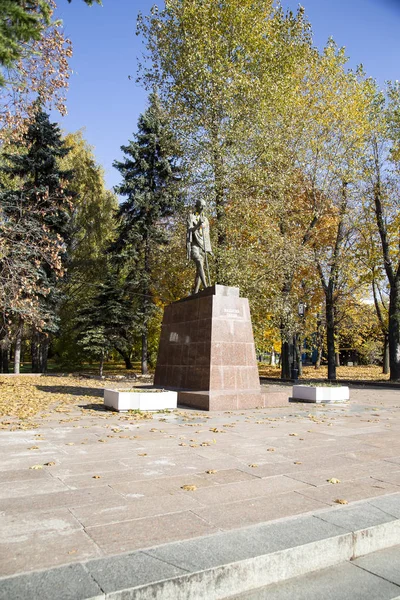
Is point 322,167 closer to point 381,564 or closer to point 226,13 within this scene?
point 226,13

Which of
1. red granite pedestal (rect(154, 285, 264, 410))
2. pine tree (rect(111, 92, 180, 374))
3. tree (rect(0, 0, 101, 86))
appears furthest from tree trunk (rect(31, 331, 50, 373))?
tree (rect(0, 0, 101, 86))

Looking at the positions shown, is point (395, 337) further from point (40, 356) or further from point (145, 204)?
point (40, 356)

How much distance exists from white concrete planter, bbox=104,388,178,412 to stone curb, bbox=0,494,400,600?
6.75 metres

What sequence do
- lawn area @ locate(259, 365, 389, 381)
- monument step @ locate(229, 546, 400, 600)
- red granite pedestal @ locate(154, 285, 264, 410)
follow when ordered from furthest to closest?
lawn area @ locate(259, 365, 389, 381) → red granite pedestal @ locate(154, 285, 264, 410) → monument step @ locate(229, 546, 400, 600)

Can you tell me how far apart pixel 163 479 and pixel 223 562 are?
2.09 meters

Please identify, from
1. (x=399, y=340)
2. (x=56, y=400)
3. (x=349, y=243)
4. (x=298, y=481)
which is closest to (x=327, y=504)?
(x=298, y=481)

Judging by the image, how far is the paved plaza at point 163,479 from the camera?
325 centimetres

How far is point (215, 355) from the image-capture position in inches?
467

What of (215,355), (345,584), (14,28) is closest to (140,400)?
(215,355)

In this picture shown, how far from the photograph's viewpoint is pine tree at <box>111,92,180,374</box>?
2592cm

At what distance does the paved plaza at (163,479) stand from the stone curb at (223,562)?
0.19 m

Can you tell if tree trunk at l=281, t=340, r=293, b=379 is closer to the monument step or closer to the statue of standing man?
the statue of standing man

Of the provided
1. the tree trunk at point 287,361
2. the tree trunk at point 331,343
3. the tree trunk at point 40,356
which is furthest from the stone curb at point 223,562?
the tree trunk at point 40,356

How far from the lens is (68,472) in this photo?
4969 millimetres
